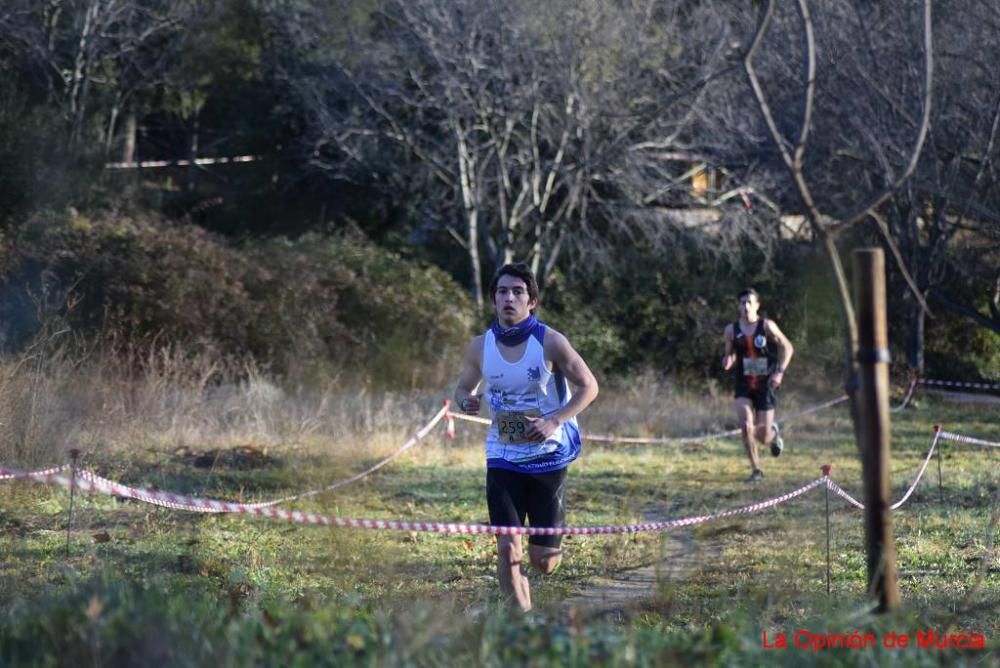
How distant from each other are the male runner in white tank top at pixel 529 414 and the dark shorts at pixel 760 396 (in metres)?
6.22

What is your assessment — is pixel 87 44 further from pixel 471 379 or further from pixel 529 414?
pixel 529 414

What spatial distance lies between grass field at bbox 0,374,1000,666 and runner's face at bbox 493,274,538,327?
1366mm

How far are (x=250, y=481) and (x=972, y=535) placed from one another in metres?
5.79

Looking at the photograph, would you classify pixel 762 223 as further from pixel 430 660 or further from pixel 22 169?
pixel 430 660

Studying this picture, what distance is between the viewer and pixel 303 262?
76.7 feet

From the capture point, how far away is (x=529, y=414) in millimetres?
6668

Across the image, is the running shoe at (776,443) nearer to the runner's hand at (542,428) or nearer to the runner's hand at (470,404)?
the runner's hand at (470,404)

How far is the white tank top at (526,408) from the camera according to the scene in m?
6.64

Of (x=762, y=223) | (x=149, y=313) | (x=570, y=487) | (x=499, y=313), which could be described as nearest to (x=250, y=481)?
(x=570, y=487)

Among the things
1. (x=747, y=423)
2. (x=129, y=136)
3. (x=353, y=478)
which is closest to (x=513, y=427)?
(x=353, y=478)

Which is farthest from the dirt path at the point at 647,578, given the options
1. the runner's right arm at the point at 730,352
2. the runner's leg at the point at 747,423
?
the runner's right arm at the point at 730,352

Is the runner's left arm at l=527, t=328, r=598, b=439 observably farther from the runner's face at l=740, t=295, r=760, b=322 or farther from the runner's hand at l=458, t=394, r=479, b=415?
the runner's face at l=740, t=295, r=760, b=322

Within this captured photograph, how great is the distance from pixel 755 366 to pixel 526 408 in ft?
20.8

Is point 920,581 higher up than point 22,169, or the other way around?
point 22,169
